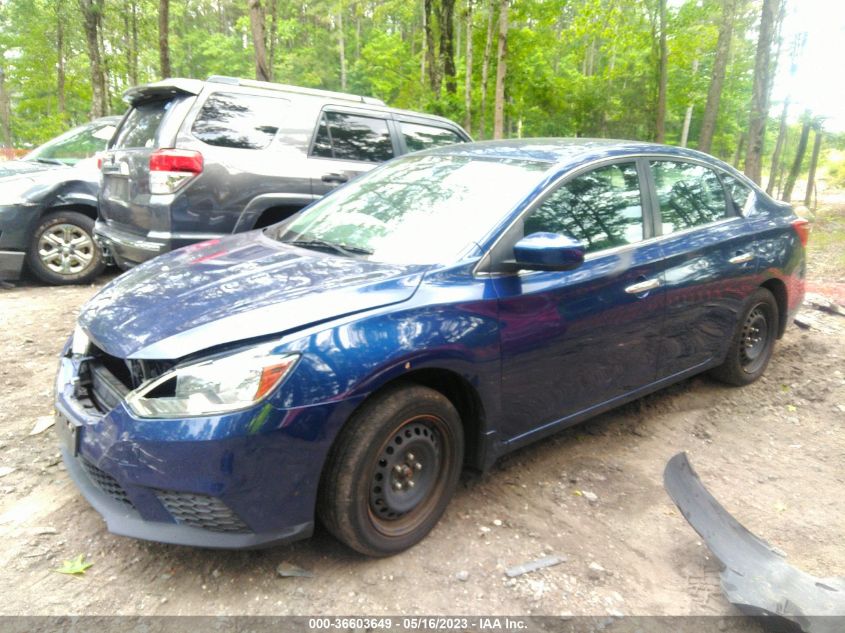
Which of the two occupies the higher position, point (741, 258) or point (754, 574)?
point (741, 258)

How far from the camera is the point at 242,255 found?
3.11m

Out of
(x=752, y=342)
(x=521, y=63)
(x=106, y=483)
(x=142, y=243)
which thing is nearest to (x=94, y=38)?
(x=521, y=63)

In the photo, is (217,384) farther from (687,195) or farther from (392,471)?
(687,195)

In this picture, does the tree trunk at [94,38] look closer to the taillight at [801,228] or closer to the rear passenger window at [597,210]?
the rear passenger window at [597,210]

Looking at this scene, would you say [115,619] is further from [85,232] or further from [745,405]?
[85,232]

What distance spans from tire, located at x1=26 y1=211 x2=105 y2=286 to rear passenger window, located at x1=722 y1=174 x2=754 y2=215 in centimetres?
603

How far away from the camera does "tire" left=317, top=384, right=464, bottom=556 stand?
2334mm

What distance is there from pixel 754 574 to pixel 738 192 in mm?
2756

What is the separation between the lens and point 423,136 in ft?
22.0

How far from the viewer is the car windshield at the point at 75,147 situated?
7594mm

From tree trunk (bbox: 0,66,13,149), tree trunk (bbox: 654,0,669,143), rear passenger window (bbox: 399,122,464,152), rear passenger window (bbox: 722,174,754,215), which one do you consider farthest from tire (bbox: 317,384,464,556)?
tree trunk (bbox: 0,66,13,149)

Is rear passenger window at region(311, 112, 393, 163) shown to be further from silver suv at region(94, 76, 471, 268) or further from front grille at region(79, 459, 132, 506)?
front grille at region(79, 459, 132, 506)

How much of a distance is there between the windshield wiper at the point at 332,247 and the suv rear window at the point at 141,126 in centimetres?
281

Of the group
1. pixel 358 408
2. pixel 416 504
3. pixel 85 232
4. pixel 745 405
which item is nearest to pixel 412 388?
pixel 358 408
